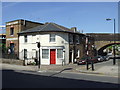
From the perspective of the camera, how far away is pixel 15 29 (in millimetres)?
32469

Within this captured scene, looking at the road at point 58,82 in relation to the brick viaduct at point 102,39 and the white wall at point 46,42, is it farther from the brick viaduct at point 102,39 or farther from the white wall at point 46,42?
the brick viaduct at point 102,39

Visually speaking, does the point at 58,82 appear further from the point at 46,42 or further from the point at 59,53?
the point at 46,42

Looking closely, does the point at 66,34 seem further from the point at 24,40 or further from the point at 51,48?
the point at 24,40

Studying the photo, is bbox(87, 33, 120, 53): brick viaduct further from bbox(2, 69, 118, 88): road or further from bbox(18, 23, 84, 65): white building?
bbox(2, 69, 118, 88): road

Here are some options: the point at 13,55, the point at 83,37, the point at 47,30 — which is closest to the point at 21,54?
the point at 13,55

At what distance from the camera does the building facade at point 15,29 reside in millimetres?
31906

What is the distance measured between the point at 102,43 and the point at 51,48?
20.3m

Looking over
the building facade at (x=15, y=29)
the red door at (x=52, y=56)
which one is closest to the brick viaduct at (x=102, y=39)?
the building facade at (x=15, y=29)

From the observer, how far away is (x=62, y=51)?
2762 centimetres

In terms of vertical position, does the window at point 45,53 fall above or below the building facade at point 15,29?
below

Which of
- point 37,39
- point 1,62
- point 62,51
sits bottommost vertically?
point 1,62

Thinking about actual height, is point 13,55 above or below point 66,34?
below

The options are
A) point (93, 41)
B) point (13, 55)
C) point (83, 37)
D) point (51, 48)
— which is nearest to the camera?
point (51, 48)

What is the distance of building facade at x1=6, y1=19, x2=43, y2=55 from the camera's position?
31.9 meters
